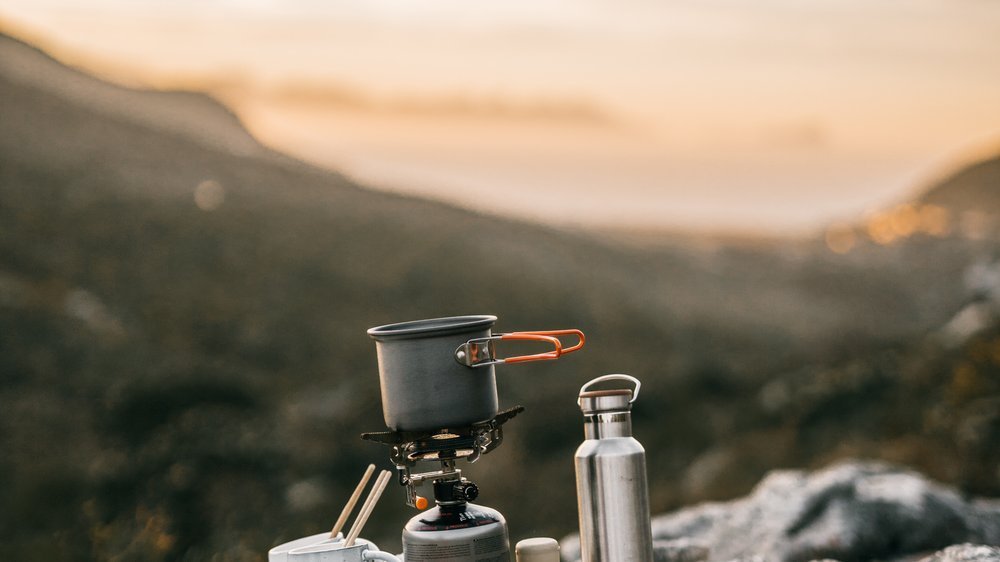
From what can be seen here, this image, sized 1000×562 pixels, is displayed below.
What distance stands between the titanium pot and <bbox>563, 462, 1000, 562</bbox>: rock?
2439 millimetres

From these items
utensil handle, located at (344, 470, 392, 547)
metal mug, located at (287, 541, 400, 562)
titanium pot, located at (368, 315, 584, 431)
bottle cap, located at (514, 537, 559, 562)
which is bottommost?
bottle cap, located at (514, 537, 559, 562)

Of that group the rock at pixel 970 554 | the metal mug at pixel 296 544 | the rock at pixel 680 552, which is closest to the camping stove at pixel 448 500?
the metal mug at pixel 296 544

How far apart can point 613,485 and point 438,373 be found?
2.45 feet

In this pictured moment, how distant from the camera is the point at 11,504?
13445mm

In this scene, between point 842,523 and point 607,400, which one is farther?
point 842,523

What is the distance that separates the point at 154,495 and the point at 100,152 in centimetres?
3302

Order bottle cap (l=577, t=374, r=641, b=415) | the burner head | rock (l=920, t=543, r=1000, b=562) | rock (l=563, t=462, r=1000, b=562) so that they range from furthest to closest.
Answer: rock (l=563, t=462, r=1000, b=562) → rock (l=920, t=543, r=1000, b=562) → the burner head → bottle cap (l=577, t=374, r=641, b=415)

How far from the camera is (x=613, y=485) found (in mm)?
3736

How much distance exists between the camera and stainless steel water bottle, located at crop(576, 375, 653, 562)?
373 centimetres

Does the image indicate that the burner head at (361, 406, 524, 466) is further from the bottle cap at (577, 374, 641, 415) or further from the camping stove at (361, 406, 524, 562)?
the bottle cap at (577, 374, 641, 415)

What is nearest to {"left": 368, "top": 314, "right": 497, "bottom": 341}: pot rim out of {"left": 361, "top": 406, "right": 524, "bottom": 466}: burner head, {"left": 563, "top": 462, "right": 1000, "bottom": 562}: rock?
{"left": 361, "top": 406, "right": 524, "bottom": 466}: burner head

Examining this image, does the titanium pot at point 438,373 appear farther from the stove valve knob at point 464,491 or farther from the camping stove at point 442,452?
the stove valve knob at point 464,491

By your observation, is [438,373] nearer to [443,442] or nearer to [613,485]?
[443,442]

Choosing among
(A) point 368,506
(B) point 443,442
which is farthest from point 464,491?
(A) point 368,506
